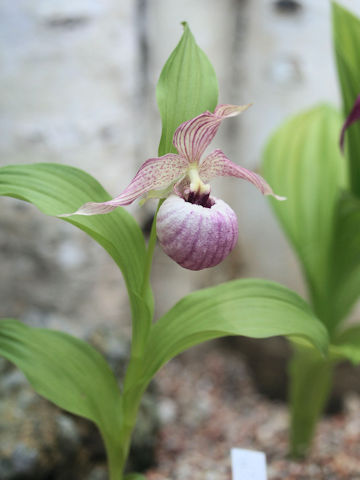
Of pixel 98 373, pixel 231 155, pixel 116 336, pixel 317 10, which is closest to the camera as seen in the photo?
pixel 98 373

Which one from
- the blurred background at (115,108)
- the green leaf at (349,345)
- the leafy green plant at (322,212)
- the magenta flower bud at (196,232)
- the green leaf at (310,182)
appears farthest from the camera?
the blurred background at (115,108)

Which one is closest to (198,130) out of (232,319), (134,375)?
(232,319)

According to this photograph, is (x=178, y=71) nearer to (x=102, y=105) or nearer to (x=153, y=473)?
(x=102, y=105)

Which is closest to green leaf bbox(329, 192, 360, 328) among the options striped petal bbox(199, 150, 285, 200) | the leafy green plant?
the leafy green plant

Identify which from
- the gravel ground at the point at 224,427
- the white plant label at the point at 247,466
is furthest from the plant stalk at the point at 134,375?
the gravel ground at the point at 224,427

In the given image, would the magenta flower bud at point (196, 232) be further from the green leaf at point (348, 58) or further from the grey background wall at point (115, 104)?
the grey background wall at point (115, 104)

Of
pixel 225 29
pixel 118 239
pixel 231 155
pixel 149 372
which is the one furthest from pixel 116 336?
pixel 225 29
